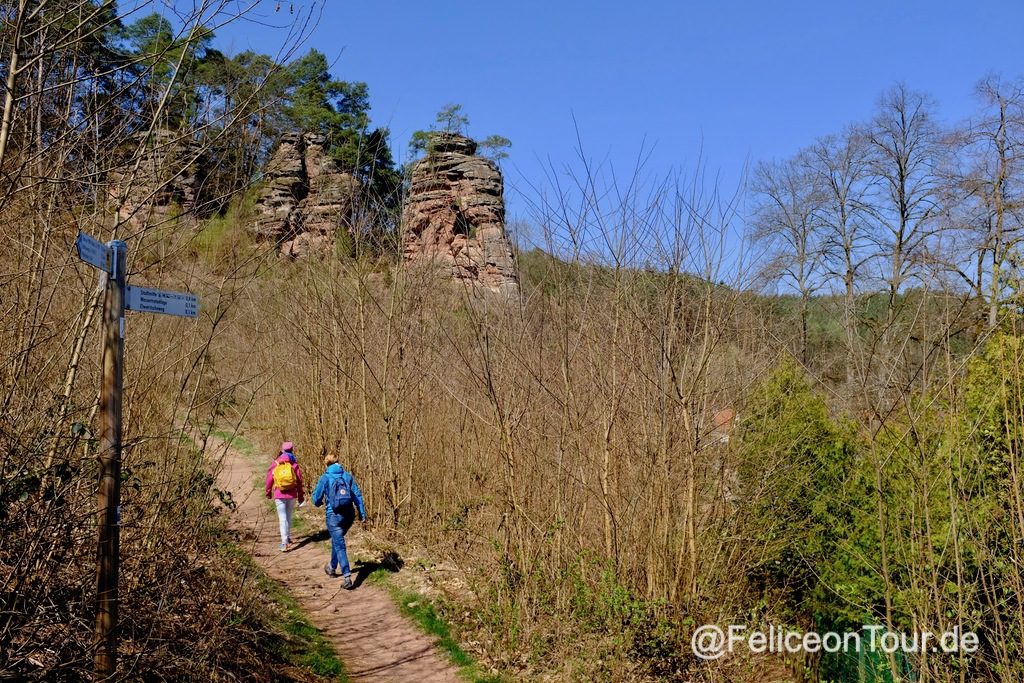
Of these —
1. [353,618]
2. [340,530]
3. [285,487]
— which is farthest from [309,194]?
[353,618]

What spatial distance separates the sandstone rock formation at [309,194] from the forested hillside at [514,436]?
1.43 meters

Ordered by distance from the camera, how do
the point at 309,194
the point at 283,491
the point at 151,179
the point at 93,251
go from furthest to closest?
1. the point at 309,194
2. the point at 283,491
3. the point at 151,179
4. the point at 93,251

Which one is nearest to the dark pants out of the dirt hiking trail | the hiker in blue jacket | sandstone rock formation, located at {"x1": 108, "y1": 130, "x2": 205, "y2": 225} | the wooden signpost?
the hiker in blue jacket

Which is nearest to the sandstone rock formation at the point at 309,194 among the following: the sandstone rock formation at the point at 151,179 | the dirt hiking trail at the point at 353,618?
the sandstone rock formation at the point at 151,179

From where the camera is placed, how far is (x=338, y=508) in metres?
8.74

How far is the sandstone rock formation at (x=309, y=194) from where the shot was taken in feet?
42.7

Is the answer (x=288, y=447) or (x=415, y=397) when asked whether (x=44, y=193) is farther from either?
(x=415, y=397)

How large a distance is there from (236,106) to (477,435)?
17.8 ft

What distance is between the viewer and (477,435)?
9.21 metres

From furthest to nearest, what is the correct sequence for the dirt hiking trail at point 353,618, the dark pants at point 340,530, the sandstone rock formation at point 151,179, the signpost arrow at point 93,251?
the dark pants at point 340,530 < the dirt hiking trail at point 353,618 < the sandstone rock formation at point 151,179 < the signpost arrow at point 93,251

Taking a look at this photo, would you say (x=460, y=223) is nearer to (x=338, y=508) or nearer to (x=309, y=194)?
(x=338, y=508)

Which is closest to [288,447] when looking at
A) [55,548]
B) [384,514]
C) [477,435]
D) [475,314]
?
[384,514]

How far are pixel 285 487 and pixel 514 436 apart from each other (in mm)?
3780

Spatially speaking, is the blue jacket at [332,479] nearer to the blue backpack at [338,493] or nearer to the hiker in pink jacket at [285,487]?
the blue backpack at [338,493]
